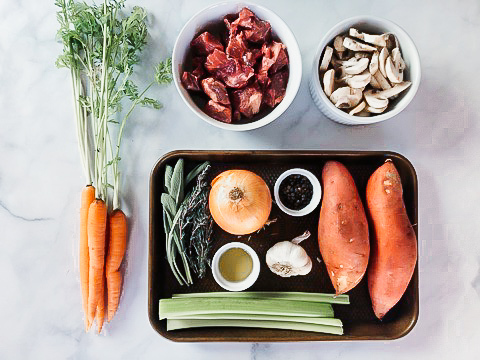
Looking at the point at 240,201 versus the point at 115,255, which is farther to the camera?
the point at 115,255

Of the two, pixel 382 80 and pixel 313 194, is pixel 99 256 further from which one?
pixel 382 80

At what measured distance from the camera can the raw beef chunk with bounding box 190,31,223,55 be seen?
1177mm

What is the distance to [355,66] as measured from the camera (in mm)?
1202

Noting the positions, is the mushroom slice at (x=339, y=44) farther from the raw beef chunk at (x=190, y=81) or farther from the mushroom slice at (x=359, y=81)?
the raw beef chunk at (x=190, y=81)

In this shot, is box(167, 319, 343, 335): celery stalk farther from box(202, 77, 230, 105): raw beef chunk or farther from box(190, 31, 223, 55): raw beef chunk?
box(190, 31, 223, 55): raw beef chunk

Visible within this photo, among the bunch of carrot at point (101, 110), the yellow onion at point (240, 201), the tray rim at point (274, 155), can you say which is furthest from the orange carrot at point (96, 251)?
the yellow onion at point (240, 201)

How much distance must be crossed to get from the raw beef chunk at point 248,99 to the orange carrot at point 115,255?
41cm

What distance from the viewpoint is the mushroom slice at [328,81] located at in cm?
120

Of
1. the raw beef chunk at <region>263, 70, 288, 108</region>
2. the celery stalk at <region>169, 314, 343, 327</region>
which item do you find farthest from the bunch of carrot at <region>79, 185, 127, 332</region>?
the raw beef chunk at <region>263, 70, 288, 108</region>

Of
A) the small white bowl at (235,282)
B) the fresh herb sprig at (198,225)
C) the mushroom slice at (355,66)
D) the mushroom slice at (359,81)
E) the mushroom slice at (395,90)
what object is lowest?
the small white bowl at (235,282)

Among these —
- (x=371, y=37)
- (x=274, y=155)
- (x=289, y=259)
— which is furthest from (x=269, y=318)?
(x=371, y=37)

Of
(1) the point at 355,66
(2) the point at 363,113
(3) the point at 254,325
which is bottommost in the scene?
(3) the point at 254,325

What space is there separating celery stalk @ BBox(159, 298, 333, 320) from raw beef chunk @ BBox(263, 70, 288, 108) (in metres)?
0.49

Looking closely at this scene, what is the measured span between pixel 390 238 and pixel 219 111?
0.52 m
